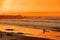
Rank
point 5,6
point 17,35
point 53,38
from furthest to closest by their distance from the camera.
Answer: point 5,6, point 17,35, point 53,38

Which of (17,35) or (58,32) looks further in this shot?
(17,35)

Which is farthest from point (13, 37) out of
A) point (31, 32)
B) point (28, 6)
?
point (28, 6)

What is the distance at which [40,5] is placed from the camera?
110cm

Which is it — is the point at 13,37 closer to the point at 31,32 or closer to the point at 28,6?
the point at 31,32

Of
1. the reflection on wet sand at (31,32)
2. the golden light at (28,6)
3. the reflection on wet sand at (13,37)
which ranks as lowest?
the reflection on wet sand at (13,37)

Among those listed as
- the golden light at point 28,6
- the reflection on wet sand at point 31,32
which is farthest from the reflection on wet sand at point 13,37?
the golden light at point 28,6

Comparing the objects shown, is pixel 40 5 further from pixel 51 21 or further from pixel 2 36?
pixel 2 36

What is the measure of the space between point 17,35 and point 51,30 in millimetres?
272

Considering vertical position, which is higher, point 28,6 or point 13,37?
point 28,6

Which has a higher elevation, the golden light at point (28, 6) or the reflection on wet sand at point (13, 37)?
the golden light at point (28, 6)

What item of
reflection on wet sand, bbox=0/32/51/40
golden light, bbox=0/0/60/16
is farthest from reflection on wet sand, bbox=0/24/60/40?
golden light, bbox=0/0/60/16

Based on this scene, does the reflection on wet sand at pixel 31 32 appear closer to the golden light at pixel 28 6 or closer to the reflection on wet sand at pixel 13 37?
the reflection on wet sand at pixel 13 37

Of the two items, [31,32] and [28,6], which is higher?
[28,6]

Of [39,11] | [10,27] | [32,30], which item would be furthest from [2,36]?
[39,11]
